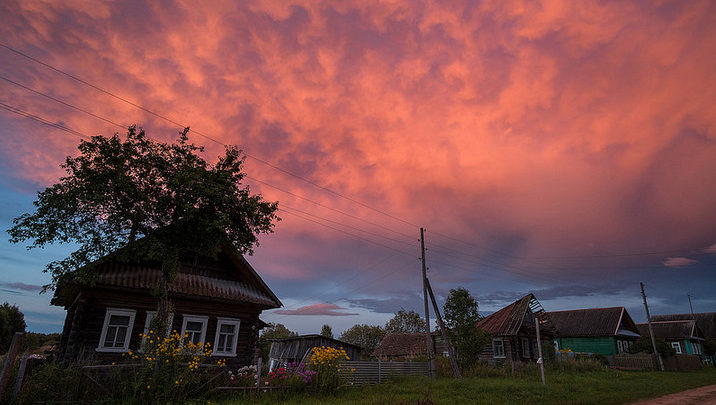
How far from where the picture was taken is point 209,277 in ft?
66.6

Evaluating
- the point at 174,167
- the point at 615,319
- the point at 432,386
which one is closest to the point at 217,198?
the point at 174,167

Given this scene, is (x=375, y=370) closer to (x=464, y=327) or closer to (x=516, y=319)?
(x=464, y=327)

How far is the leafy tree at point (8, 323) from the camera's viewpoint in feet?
134

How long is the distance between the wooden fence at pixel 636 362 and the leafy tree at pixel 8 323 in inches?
2533

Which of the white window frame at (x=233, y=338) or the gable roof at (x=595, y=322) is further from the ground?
the gable roof at (x=595, y=322)

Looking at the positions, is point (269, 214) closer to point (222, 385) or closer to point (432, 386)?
point (222, 385)

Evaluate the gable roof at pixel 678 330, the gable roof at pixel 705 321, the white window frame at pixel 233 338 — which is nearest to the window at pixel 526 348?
the white window frame at pixel 233 338

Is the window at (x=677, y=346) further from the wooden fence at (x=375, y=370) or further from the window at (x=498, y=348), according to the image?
the wooden fence at (x=375, y=370)

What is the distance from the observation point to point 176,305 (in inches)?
725

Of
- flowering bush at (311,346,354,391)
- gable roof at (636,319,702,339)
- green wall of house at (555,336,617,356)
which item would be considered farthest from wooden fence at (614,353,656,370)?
flowering bush at (311,346,354,391)

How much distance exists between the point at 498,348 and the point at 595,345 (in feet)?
56.6

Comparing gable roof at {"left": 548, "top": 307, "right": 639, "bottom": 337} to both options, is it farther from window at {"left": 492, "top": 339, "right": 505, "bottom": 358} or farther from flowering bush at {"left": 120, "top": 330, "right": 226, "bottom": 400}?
flowering bush at {"left": 120, "top": 330, "right": 226, "bottom": 400}

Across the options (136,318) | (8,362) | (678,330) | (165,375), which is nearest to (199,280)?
(136,318)

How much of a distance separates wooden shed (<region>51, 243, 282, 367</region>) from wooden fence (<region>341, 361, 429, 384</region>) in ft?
18.5
